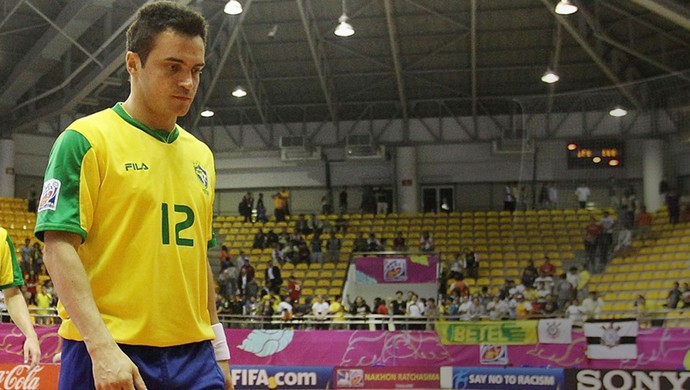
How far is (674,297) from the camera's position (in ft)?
56.3

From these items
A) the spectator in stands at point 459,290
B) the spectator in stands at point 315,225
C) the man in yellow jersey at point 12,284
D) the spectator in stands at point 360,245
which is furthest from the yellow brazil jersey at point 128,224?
the spectator in stands at point 315,225

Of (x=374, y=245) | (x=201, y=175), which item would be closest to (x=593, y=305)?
(x=374, y=245)

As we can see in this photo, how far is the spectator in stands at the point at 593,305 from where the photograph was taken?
17.4 m

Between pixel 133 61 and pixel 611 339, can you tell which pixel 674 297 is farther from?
pixel 133 61

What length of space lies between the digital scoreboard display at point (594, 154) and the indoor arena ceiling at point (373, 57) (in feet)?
4.39

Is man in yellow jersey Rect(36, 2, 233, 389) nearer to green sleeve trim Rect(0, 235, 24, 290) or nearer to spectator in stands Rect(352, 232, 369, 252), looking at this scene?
green sleeve trim Rect(0, 235, 24, 290)

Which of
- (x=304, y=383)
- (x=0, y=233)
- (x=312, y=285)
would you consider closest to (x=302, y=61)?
(x=312, y=285)

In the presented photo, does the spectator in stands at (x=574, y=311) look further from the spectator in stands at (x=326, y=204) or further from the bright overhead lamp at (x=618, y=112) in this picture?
the spectator in stands at (x=326, y=204)

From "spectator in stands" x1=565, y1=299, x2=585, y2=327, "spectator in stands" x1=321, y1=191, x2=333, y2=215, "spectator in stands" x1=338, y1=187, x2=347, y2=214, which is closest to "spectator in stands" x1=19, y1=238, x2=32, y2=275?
"spectator in stands" x1=321, y1=191, x2=333, y2=215

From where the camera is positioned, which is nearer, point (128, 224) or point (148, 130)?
point (128, 224)

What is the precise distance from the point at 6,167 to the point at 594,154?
19886 millimetres

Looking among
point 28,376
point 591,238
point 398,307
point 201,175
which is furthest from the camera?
point 591,238

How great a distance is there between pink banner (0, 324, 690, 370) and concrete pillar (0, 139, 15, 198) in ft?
48.5

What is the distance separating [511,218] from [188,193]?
25.0 m
